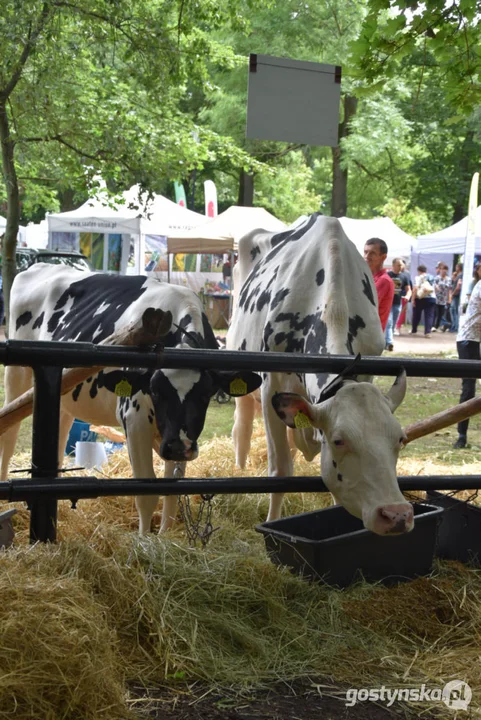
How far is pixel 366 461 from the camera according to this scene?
136 inches

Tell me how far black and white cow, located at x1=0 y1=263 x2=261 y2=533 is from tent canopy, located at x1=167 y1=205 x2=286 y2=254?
35.6 feet


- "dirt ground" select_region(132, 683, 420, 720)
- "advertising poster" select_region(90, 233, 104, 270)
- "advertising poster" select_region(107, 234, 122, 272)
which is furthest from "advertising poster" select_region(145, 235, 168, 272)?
"dirt ground" select_region(132, 683, 420, 720)

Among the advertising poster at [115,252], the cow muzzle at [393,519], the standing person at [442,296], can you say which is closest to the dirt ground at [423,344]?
the standing person at [442,296]

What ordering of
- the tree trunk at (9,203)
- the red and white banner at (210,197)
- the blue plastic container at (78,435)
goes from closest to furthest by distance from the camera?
the blue plastic container at (78,435) → the tree trunk at (9,203) → the red and white banner at (210,197)

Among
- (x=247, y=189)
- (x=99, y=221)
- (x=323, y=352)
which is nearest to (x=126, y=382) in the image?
(x=323, y=352)

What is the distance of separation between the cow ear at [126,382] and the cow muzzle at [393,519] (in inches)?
57.5

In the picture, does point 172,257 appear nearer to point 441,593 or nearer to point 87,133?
Answer: point 87,133

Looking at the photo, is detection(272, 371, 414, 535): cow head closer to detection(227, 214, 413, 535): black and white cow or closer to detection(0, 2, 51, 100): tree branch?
detection(227, 214, 413, 535): black and white cow

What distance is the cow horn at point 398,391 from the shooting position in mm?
3662

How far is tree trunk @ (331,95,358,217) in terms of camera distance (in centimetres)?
2358

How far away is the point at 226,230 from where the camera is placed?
58.5 ft

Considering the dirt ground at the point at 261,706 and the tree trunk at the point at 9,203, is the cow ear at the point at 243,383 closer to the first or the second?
the dirt ground at the point at 261,706

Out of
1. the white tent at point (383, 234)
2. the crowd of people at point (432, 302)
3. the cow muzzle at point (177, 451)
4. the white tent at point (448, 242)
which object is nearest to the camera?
the cow muzzle at point (177, 451)

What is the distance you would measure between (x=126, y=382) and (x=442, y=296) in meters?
23.1
